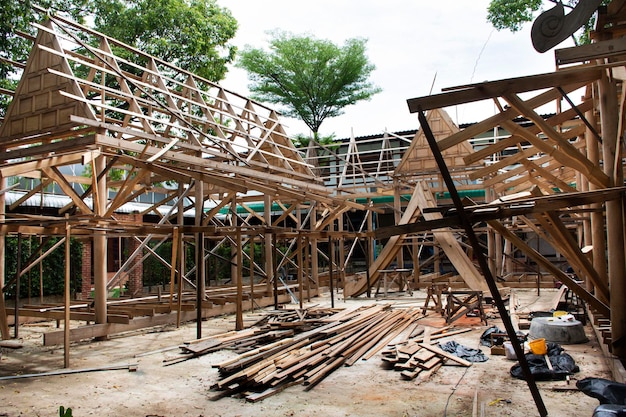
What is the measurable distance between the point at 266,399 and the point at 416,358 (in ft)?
8.66

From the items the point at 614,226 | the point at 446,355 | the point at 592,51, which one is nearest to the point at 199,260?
the point at 446,355

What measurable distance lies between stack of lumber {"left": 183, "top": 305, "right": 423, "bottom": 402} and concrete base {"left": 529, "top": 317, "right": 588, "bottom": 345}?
108 inches

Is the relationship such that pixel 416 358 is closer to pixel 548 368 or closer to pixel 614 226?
pixel 548 368

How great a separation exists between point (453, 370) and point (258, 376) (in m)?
2.92

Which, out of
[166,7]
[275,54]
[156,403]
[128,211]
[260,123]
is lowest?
[156,403]

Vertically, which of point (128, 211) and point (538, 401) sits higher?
point (128, 211)

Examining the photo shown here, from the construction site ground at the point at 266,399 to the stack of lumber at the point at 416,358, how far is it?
0.13 metres

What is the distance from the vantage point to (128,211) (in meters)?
22.3

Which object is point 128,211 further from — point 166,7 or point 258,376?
point 258,376

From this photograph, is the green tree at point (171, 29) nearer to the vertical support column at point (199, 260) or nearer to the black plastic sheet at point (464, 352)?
the vertical support column at point (199, 260)

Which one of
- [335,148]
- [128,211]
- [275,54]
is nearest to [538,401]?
[128,211]

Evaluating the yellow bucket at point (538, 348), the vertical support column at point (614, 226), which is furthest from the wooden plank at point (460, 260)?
the vertical support column at point (614, 226)

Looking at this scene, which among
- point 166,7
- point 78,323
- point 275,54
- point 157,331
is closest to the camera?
point 157,331

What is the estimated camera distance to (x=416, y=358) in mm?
8180
